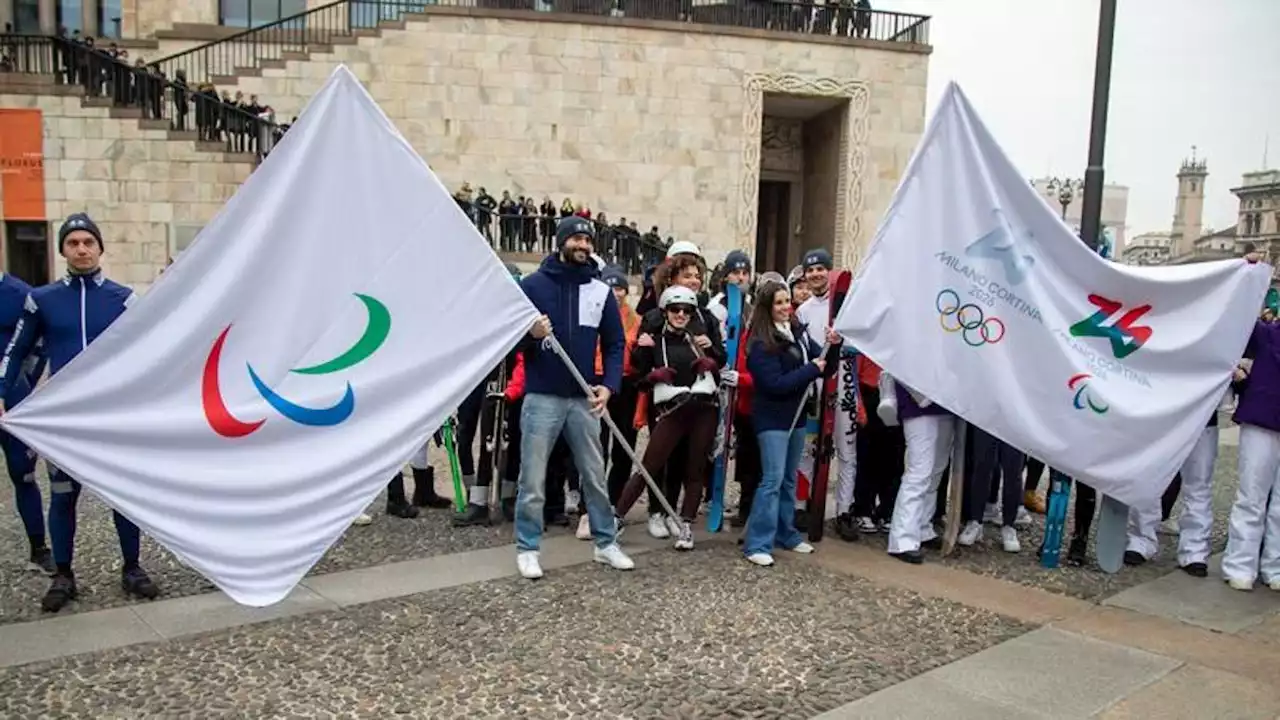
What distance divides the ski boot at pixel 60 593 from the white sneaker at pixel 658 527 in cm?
340

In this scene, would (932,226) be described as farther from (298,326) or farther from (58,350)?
(58,350)

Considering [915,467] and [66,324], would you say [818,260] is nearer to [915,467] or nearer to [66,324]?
[915,467]

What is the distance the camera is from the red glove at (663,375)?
609 centimetres

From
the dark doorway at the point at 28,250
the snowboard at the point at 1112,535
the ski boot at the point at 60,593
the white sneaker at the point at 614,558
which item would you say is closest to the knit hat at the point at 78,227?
the ski boot at the point at 60,593

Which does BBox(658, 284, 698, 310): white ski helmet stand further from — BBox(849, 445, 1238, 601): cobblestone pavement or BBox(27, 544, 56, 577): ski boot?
BBox(27, 544, 56, 577): ski boot

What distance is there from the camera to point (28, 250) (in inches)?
822

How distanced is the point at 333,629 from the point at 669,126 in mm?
20899

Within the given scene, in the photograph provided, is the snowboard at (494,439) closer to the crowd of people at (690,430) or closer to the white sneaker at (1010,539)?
the crowd of people at (690,430)

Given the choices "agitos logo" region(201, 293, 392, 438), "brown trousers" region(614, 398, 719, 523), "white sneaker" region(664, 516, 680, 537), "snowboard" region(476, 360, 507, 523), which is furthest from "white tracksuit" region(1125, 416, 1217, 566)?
"agitos logo" region(201, 293, 392, 438)

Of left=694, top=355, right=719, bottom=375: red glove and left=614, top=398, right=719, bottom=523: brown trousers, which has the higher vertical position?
left=694, top=355, right=719, bottom=375: red glove

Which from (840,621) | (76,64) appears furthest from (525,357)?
(76,64)

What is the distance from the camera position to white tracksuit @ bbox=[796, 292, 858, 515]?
21.9ft

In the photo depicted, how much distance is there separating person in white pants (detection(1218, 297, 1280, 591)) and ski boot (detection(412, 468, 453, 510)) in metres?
5.34

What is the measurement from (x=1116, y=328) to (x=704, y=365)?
264 cm
